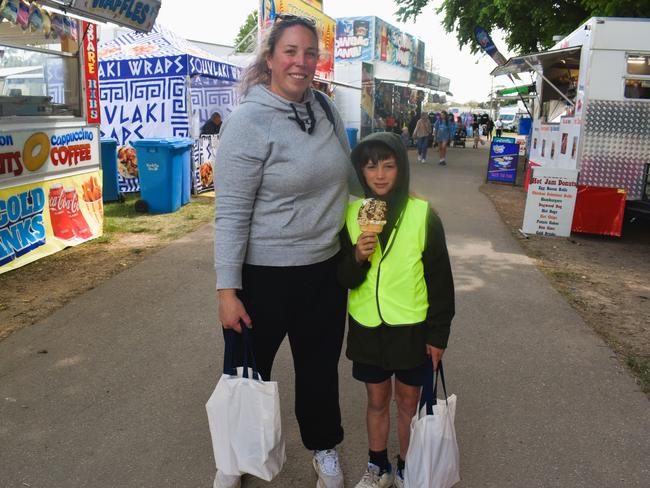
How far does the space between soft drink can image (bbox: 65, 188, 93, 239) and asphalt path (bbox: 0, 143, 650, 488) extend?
73.1 inches

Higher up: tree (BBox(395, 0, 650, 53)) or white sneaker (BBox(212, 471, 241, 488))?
tree (BBox(395, 0, 650, 53))

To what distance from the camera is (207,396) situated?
3.51 meters

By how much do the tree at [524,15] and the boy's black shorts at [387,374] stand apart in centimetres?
1200

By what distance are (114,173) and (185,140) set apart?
56.4 inches

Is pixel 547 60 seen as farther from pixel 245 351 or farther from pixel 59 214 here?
pixel 245 351

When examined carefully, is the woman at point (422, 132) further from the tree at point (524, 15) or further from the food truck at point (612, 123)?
the food truck at point (612, 123)

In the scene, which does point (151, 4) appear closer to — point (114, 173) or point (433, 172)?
point (114, 173)

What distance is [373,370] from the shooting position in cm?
250

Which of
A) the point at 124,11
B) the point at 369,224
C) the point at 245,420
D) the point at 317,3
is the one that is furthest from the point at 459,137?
the point at 245,420

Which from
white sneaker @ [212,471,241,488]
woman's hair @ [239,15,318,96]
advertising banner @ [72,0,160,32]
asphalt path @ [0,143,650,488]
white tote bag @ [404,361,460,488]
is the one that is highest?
advertising banner @ [72,0,160,32]

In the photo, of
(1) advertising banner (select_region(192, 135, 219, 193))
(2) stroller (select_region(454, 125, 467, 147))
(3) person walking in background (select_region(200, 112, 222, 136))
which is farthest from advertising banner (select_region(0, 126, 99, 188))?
(2) stroller (select_region(454, 125, 467, 147))

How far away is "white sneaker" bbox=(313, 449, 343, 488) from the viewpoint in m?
2.59

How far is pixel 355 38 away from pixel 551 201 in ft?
76.2

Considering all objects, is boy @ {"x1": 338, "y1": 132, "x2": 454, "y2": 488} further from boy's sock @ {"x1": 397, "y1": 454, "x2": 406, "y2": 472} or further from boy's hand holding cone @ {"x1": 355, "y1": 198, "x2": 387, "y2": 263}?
boy's sock @ {"x1": 397, "y1": 454, "x2": 406, "y2": 472}
